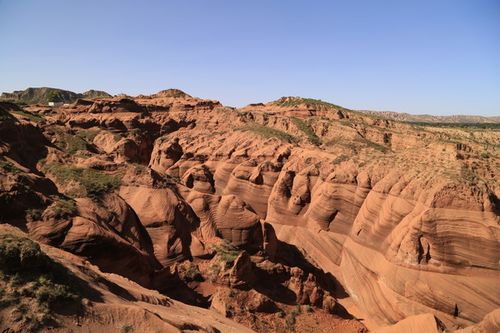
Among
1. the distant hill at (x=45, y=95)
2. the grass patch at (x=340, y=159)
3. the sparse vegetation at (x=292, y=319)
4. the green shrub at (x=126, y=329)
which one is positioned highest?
the distant hill at (x=45, y=95)

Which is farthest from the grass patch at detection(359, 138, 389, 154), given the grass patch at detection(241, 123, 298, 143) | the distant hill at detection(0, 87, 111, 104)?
the distant hill at detection(0, 87, 111, 104)

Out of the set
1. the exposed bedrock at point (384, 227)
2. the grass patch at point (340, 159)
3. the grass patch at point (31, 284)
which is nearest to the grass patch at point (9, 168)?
the grass patch at point (31, 284)

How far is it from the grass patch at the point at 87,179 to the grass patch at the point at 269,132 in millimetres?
28300

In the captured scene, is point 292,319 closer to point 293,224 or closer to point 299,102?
point 293,224

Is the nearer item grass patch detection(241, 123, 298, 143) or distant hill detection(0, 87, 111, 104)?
grass patch detection(241, 123, 298, 143)

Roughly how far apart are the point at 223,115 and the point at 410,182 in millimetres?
38487

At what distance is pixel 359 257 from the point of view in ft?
107

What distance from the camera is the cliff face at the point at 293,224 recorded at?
807 inches

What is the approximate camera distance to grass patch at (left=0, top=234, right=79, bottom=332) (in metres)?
8.89

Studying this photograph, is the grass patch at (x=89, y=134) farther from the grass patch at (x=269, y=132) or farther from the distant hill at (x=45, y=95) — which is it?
the distant hill at (x=45, y=95)

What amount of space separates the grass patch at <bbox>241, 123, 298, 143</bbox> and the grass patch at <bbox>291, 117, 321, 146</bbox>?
2.24 m

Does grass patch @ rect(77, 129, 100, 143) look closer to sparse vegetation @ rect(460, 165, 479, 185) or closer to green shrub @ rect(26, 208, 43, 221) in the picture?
green shrub @ rect(26, 208, 43, 221)

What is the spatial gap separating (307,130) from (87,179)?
1426 inches

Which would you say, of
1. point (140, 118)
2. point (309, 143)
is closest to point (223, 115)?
point (140, 118)
